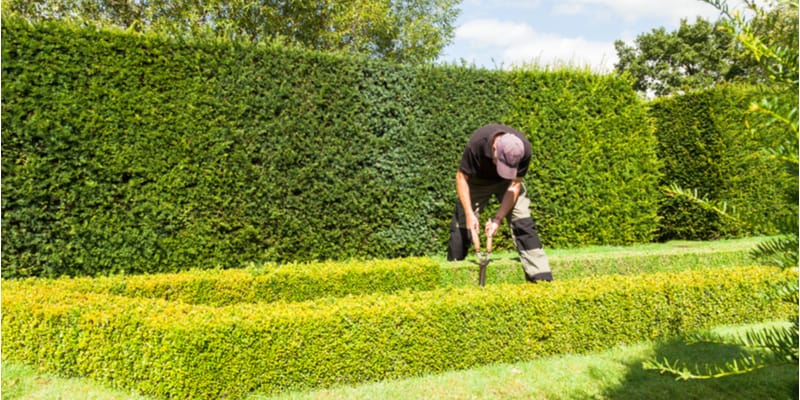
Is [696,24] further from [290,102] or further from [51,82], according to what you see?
[51,82]

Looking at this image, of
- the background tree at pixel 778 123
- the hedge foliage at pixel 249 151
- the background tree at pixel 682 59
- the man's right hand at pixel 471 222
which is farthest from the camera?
the background tree at pixel 682 59

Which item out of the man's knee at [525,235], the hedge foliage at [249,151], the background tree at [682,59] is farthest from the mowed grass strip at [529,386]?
the background tree at [682,59]

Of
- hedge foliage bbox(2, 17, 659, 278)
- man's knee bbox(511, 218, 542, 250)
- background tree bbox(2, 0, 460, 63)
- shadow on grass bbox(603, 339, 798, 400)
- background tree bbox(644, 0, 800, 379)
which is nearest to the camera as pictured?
background tree bbox(644, 0, 800, 379)

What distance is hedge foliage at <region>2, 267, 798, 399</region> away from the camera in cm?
393

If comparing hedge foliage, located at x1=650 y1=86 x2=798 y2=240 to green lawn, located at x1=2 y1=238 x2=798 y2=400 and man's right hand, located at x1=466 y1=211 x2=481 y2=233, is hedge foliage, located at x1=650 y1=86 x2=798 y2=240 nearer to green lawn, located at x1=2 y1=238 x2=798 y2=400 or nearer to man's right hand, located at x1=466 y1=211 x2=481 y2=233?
man's right hand, located at x1=466 y1=211 x2=481 y2=233

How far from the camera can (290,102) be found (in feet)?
28.6

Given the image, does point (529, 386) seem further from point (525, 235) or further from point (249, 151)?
point (249, 151)

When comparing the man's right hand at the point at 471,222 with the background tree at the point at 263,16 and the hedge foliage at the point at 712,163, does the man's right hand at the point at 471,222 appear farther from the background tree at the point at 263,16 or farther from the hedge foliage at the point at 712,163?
the background tree at the point at 263,16

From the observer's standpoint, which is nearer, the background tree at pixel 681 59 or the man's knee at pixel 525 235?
the man's knee at pixel 525 235

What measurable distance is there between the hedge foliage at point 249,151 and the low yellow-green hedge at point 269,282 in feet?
4.13

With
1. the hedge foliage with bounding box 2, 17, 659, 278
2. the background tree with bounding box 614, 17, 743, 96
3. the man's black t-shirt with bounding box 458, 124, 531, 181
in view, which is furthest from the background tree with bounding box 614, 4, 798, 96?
the man's black t-shirt with bounding box 458, 124, 531, 181

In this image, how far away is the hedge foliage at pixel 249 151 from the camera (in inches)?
275

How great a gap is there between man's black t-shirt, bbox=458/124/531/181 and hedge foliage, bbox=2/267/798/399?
4.87 feet

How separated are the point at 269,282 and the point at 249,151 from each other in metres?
2.52
